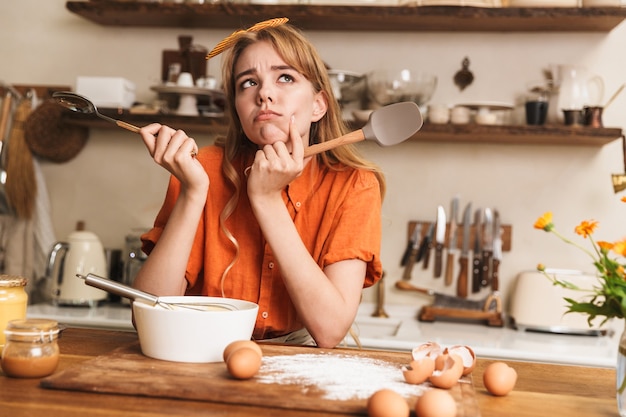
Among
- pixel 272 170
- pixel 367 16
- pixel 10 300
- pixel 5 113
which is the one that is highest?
pixel 367 16

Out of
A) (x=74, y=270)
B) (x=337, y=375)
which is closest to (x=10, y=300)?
(x=337, y=375)

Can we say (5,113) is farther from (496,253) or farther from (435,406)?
(435,406)

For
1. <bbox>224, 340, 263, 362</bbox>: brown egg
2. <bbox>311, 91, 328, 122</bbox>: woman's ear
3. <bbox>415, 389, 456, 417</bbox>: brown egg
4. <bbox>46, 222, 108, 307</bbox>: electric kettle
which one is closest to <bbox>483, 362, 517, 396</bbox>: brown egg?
<bbox>415, 389, 456, 417</bbox>: brown egg

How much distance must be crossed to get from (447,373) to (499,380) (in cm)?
8

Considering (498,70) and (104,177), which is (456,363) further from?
(104,177)

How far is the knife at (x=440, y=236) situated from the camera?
257 cm

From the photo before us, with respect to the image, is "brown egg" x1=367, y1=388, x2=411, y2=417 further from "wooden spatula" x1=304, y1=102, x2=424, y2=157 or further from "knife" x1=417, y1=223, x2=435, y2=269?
"knife" x1=417, y1=223, x2=435, y2=269

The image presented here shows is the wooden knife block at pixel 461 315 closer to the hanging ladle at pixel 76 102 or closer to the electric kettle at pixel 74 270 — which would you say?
the electric kettle at pixel 74 270

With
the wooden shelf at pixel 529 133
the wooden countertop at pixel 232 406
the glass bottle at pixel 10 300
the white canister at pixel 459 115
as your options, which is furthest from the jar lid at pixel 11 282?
the white canister at pixel 459 115

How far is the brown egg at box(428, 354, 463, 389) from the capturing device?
0.92 metres

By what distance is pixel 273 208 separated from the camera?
131 cm

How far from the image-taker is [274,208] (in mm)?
1313

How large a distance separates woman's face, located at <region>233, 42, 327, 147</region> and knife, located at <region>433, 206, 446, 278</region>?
1137mm

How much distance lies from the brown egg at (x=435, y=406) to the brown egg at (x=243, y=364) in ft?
0.69
